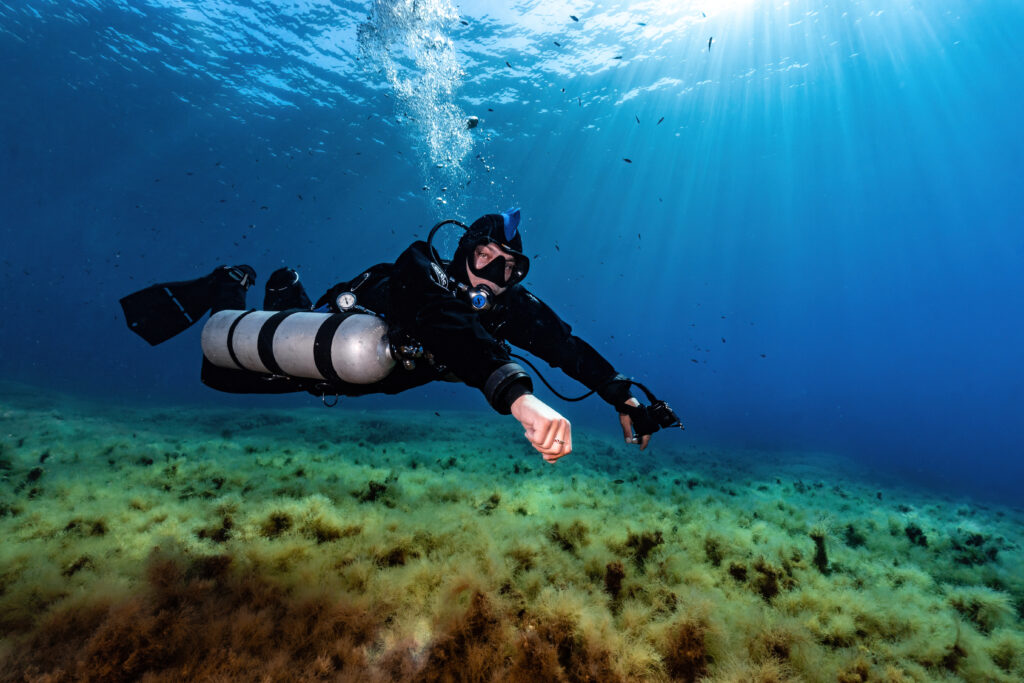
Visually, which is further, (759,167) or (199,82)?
(759,167)

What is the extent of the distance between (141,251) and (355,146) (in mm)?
67539

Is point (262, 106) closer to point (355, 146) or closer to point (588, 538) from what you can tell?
point (355, 146)

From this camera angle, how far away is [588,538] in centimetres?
357

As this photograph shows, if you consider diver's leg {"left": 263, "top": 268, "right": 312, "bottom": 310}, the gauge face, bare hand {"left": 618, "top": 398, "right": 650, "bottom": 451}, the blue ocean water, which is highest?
the blue ocean water

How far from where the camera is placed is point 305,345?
10.7 ft

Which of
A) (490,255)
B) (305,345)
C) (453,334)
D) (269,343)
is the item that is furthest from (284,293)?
(453,334)

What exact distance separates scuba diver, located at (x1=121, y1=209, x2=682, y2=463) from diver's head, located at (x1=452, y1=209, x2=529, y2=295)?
0.04 ft

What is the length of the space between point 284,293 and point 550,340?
12.0ft

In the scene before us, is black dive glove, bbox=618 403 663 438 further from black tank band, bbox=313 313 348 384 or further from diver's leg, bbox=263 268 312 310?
diver's leg, bbox=263 268 312 310

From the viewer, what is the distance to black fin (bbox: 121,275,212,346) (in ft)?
15.5

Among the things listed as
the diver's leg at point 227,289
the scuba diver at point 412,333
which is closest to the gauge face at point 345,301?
the scuba diver at point 412,333

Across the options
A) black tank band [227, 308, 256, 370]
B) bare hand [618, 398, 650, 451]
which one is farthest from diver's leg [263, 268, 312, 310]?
bare hand [618, 398, 650, 451]

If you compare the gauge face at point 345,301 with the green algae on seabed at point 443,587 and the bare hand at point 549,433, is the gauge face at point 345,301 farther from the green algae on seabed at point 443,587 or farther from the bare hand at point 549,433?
the bare hand at point 549,433

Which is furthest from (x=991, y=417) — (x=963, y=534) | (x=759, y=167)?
(x=963, y=534)
